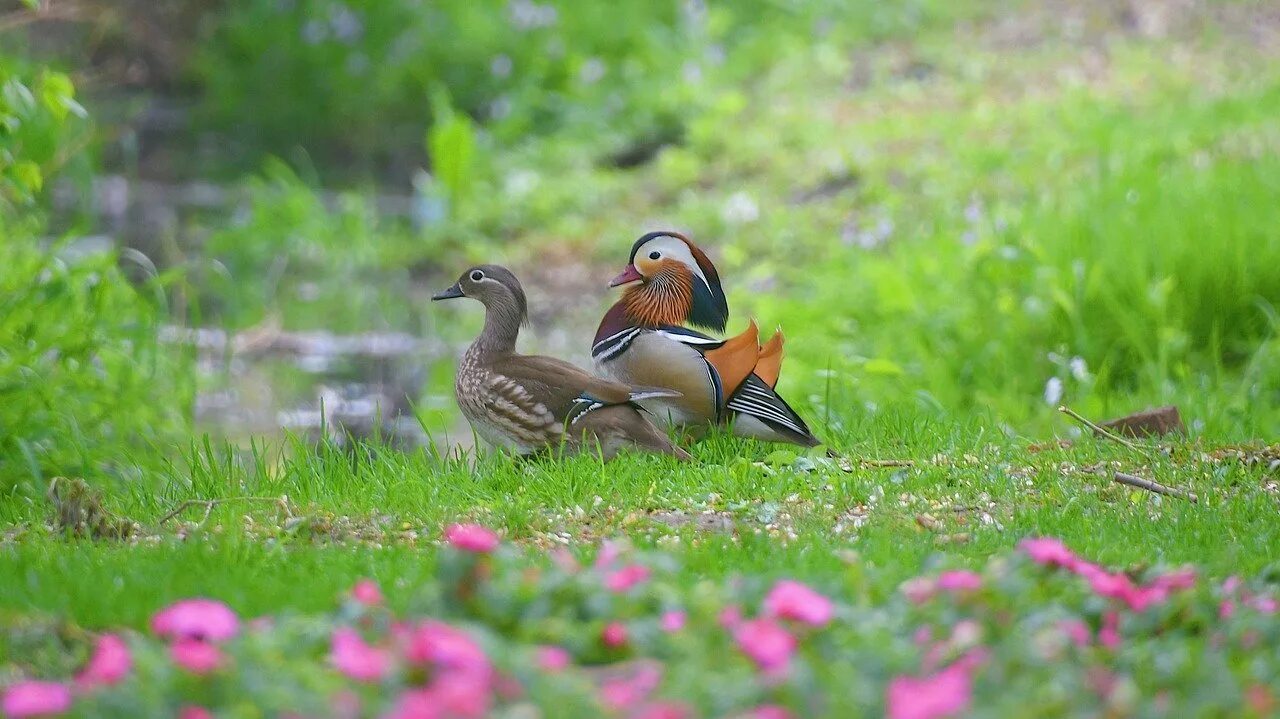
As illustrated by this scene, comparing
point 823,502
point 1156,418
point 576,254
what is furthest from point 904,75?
point 823,502

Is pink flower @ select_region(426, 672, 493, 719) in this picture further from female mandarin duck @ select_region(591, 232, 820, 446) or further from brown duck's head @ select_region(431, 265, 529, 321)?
brown duck's head @ select_region(431, 265, 529, 321)

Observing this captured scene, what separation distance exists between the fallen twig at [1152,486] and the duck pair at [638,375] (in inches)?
39.4

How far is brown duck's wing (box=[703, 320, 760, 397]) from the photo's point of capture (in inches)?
211

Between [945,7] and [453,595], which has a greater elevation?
[945,7]

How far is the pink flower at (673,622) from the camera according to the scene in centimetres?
305

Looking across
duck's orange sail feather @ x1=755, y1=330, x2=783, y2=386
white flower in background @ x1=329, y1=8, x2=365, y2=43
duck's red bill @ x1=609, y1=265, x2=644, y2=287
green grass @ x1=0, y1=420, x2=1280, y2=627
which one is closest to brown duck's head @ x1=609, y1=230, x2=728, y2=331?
duck's red bill @ x1=609, y1=265, x2=644, y2=287

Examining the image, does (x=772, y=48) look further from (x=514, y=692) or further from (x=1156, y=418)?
(x=514, y=692)

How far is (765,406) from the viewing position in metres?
5.31

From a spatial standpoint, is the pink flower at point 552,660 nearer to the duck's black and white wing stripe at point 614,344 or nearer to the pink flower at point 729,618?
the pink flower at point 729,618

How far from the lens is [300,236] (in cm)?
1138

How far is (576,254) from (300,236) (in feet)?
6.64

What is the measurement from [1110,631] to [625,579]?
1.02 metres

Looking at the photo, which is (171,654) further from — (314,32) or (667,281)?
(314,32)

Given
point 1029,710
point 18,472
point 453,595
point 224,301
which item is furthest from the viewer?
point 224,301
